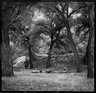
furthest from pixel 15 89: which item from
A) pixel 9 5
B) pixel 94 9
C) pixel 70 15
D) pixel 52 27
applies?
pixel 52 27

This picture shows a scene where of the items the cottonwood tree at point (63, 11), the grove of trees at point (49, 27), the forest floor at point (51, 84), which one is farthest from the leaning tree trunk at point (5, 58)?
the cottonwood tree at point (63, 11)

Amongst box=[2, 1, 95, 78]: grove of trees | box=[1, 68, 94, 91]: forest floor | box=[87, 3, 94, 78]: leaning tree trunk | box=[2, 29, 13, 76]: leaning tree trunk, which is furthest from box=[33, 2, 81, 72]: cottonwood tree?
box=[2, 29, 13, 76]: leaning tree trunk

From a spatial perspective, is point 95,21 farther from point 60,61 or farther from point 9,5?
point 60,61

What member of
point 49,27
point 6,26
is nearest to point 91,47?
point 6,26

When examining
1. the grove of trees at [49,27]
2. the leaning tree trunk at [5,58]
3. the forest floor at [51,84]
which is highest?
the grove of trees at [49,27]

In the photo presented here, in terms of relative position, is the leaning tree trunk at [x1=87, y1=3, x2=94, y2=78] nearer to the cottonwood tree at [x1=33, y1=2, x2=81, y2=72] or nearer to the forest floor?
the forest floor

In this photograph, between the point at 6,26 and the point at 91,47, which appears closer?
the point at 91,47

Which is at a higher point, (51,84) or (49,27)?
(49,27)

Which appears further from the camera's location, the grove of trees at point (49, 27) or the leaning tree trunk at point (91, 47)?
the grove of trees at point (49, 27)

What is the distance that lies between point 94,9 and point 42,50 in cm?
691

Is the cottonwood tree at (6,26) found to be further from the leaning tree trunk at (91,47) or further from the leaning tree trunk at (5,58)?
the leaning tree trunk at (91,47)

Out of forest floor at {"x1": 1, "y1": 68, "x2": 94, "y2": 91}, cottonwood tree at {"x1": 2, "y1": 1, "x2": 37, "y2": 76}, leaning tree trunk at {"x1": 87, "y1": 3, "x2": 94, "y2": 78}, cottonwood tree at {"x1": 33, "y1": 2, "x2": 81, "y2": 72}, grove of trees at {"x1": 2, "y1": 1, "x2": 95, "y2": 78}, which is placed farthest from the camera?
cottonwood tree at {"x1": 33, "y1": 2, "x2": 81, "y2": 72}

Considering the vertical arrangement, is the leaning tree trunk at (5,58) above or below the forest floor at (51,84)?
above

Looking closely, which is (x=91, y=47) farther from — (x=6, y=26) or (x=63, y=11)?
(x=63, y=11)
